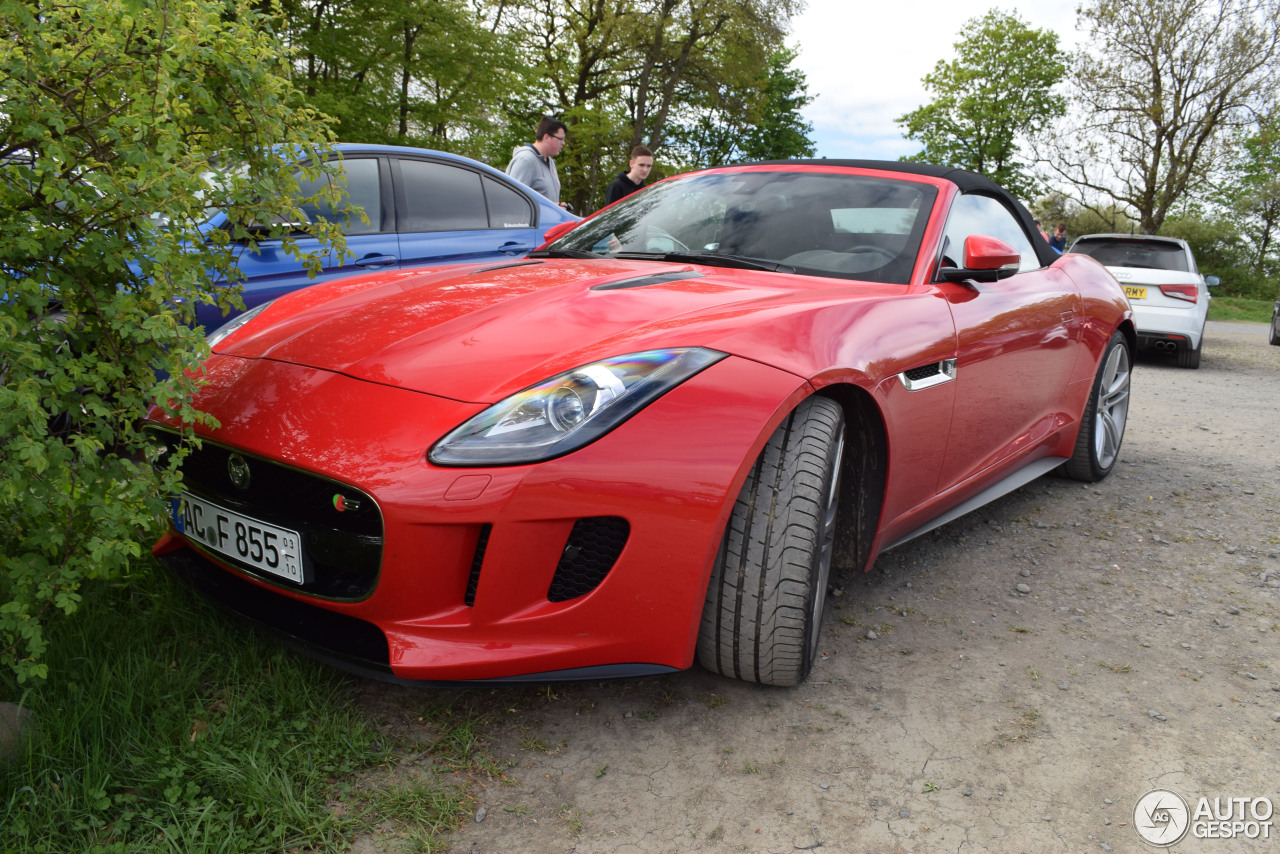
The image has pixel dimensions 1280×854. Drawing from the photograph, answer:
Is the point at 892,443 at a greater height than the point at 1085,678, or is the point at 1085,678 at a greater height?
the point at 892,443

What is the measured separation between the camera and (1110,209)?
33938 millimetres

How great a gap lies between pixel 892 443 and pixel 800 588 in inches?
22.1

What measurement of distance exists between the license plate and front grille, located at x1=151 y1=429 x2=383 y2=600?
0.02m

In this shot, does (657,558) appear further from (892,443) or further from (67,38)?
(67,38)

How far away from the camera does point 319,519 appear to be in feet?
5.78

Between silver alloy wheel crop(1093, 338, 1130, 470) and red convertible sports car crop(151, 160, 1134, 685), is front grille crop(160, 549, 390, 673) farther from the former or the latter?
silver alloy wheel crop(1093, 338, 1130, 470)

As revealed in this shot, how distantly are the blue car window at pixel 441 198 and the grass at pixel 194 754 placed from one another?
133 inches

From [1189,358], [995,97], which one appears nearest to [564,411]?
[1189,358]

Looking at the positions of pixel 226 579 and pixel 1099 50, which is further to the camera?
pixel 1099 50

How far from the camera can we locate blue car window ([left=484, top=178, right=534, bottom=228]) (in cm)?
555

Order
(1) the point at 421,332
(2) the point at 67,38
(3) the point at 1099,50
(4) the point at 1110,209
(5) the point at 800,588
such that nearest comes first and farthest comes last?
(2) the point at 67,38
(5) the point at 800,588
(1) the point at 421,332
(3) the point at 1099,50
(4) the point at 1110,209

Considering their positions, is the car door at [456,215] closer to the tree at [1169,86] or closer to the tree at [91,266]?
the tree at [91,266]

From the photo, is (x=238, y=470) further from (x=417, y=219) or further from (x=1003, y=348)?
(x=417, y=219)

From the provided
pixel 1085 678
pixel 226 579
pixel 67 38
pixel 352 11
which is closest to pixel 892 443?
pixel 1085 678
